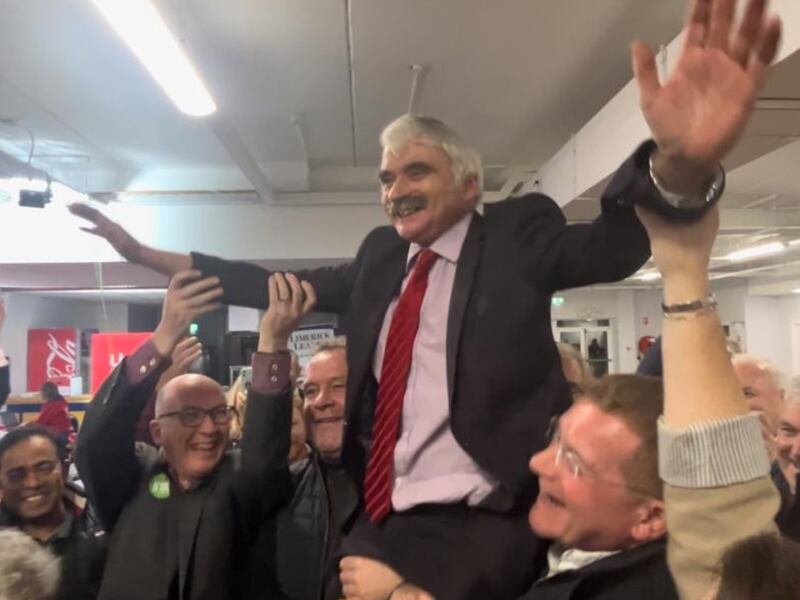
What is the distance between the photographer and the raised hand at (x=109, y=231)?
1663mm

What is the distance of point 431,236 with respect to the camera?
1494 mm

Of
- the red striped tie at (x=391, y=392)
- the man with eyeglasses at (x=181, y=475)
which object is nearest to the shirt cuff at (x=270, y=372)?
the man with eyeglasses at (x=181, y=475)

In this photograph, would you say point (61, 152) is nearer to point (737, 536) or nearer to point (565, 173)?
point (565, 173)

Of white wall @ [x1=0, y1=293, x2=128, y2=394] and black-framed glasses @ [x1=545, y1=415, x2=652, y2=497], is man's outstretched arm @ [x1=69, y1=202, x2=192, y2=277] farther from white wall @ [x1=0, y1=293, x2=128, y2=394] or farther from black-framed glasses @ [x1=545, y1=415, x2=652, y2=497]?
white wall @ [x1=0, y1=293, x2=128, y2=394]

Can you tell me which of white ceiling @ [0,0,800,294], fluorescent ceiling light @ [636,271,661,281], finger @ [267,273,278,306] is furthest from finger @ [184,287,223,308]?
fluorescent ceiling light @ [636,271,661,281]

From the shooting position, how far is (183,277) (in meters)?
1.71

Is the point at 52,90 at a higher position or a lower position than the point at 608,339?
higher

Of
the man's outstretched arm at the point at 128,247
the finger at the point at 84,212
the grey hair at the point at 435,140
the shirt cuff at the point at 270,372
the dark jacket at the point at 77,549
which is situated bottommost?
the dark jacket at the point at 77,549

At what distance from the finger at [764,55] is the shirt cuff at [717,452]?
39 centimetres

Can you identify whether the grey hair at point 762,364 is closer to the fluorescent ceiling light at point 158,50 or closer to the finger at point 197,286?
the finger at point 197,286

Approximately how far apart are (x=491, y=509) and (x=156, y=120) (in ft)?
15.4

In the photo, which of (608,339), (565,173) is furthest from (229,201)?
(608,339)

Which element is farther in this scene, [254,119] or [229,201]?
[229,201]

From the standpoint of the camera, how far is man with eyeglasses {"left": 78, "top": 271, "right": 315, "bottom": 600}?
5.79 ft
